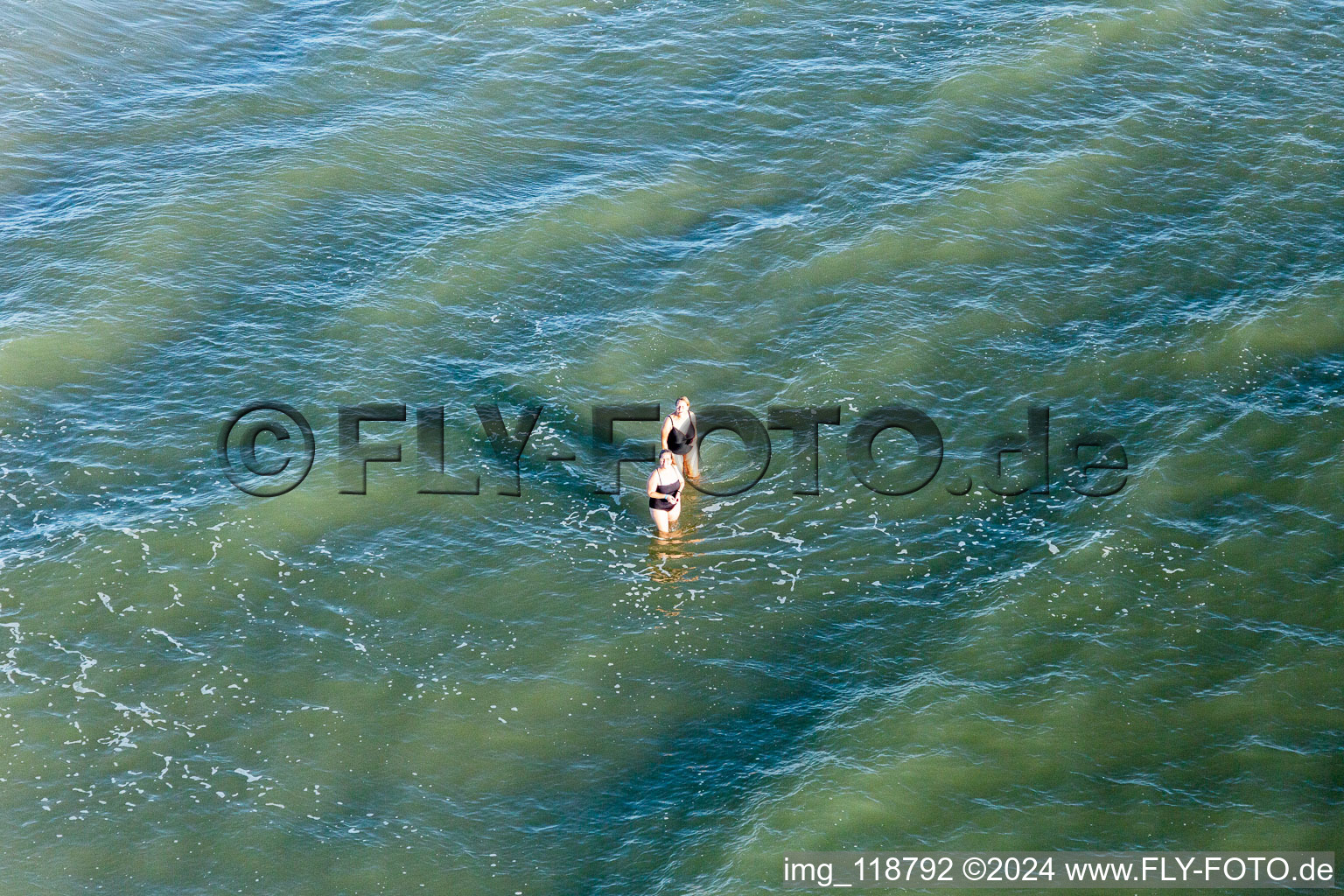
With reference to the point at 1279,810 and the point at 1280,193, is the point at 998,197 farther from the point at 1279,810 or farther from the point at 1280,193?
the point at 1279,810

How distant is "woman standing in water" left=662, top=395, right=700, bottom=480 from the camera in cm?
3038

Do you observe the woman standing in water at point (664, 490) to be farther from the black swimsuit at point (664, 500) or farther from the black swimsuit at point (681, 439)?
the black swimsuit at point (681, 439)

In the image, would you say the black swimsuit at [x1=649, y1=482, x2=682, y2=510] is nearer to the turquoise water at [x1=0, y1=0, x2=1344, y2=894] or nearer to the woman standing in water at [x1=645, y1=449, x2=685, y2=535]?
the woman standing in water at [x1=645, y1=449, x2=685, y2=535]

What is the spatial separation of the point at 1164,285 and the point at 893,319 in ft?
26.1

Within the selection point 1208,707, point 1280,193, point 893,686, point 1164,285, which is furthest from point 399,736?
point 1280,193

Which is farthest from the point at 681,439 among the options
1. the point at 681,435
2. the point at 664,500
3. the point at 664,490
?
the point at 664,500

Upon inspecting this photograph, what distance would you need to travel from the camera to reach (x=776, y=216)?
40062 mm

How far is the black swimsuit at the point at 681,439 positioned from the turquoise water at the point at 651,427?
1.45 m

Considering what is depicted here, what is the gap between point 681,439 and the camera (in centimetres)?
3050

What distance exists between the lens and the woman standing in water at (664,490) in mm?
28875

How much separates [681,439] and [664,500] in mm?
2096

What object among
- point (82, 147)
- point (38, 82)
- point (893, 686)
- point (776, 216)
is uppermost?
point (38, 82)

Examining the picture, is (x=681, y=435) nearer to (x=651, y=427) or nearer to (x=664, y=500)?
(x=664, y=500)

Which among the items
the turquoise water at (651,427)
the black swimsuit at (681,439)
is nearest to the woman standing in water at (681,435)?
the black swimsuit at (681,439)
